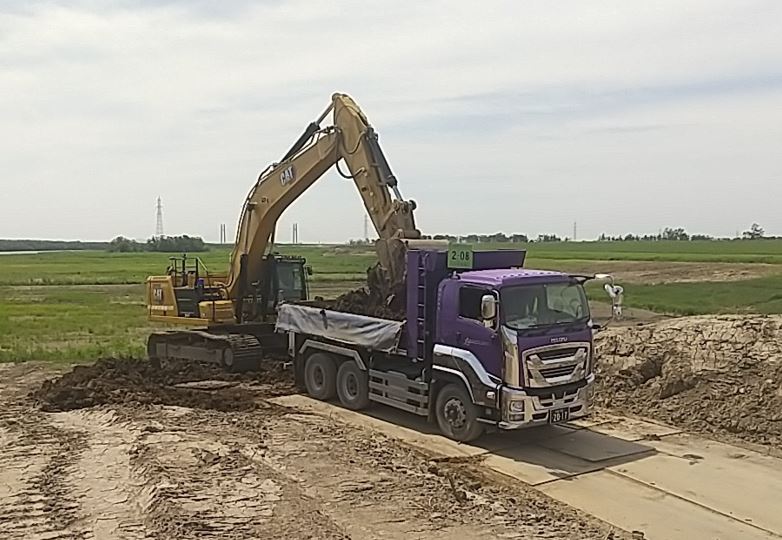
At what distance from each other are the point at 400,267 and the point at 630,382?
4746 mm

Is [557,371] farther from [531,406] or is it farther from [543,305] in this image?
[543,305]

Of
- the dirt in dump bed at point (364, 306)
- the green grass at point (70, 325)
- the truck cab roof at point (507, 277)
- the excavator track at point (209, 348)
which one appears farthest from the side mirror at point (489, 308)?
the green grass at point (70, 325)

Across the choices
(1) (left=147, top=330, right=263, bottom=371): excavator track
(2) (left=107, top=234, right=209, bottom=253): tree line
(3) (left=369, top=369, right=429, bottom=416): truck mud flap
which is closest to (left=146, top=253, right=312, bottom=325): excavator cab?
(1) (left=147, top=330, right=263, bottom=371): excavator track

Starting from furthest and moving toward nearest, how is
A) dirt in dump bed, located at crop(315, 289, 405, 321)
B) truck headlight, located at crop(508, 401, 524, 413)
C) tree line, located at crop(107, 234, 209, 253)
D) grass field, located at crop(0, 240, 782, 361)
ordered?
tree line, located at crop(107, 234, 209, 253) → grass field, located at crop(0, 240, 782, 361) → dirt in dump bed, located at crop(315, 289, 405, 321) → truck headlight, located at crop(508, 401, 524, 413)

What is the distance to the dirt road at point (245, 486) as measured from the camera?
9.17 meters

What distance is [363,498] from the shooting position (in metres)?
10.3

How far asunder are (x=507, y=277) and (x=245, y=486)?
472cm

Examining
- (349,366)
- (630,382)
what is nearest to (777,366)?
(630,382)

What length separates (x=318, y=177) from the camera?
17.9 m

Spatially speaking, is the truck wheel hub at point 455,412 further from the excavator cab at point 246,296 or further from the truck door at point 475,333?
the excavator cab at point 246,296

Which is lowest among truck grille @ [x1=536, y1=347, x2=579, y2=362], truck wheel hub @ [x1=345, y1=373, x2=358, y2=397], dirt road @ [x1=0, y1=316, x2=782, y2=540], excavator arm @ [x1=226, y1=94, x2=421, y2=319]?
dirt road @ [x1=0, y1=316, x2=782, y2=540]

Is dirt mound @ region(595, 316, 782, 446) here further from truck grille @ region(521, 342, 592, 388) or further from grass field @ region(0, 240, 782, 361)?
grass field @ region(0, 240, 782, 361)

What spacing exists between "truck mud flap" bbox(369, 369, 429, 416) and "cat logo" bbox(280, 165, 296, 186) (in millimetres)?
4970

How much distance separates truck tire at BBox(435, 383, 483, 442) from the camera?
12.9 meters
